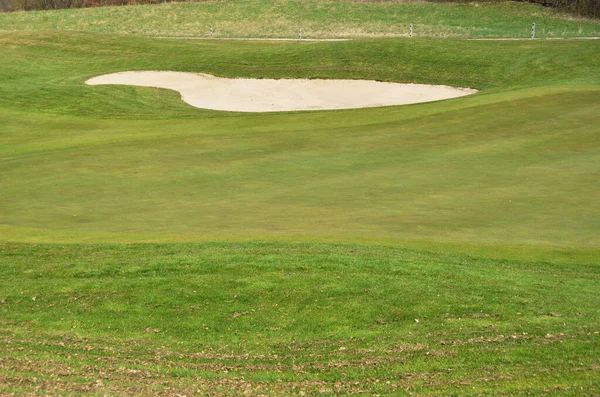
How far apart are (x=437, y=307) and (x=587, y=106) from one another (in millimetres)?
20348

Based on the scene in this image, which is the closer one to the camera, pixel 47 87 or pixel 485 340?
pixel 485 340

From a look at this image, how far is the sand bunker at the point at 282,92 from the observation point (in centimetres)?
3850

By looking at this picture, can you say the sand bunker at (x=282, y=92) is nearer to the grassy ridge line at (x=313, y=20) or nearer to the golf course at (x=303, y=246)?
the golf course at (x=303, y=246)

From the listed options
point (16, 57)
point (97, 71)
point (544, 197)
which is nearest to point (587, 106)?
point (544, 197)

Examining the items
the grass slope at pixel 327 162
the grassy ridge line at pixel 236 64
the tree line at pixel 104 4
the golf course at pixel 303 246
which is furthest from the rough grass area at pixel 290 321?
the tree line at pixel 104 4

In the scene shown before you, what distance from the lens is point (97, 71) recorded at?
47656 mm

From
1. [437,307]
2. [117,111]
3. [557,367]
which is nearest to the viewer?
[557,367]

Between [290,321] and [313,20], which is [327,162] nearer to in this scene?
[290,321]

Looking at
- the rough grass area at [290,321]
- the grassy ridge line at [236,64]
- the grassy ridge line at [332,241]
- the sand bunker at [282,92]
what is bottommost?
the sand bunker at [282,92]

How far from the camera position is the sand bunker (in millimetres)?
38500

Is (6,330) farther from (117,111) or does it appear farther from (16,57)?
(16,57)

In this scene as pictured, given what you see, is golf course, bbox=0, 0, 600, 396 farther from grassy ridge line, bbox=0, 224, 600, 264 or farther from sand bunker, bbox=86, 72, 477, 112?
sand bunker, bbox=86, 72, 477, 112

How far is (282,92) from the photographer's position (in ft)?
134

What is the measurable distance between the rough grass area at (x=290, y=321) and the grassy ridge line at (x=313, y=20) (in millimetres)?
46625
